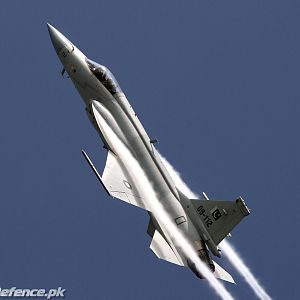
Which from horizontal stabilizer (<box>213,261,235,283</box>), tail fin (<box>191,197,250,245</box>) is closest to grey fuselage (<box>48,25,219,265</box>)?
tail fin (<box>191,197,250,245</box>)

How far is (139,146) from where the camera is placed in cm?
4122

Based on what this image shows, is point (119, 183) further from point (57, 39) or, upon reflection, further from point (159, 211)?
point (57, 39)

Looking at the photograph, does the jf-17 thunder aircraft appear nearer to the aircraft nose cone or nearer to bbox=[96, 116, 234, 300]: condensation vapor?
bbox=[96, 116, 234, 300]: condensation vapor

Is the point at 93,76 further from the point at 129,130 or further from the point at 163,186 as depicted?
the point at 163,186

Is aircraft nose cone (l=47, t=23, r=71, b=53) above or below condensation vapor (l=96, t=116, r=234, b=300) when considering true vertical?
above

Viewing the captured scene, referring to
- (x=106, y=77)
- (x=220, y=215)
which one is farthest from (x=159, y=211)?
(x=106, y=77)

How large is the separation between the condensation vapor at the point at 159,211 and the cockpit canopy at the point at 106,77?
1548 mm

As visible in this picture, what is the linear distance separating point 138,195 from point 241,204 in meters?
4.13

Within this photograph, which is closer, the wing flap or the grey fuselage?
the wing flap

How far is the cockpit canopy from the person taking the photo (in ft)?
140

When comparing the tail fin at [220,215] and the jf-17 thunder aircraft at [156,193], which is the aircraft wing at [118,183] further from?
the tail fin at [220,215]

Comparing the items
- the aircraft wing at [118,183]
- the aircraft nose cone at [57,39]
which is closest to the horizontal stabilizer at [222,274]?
the aircraft wing at [118,183]

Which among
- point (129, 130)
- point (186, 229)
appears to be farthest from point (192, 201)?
point (129, 130)

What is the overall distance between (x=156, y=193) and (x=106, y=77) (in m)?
5.58
